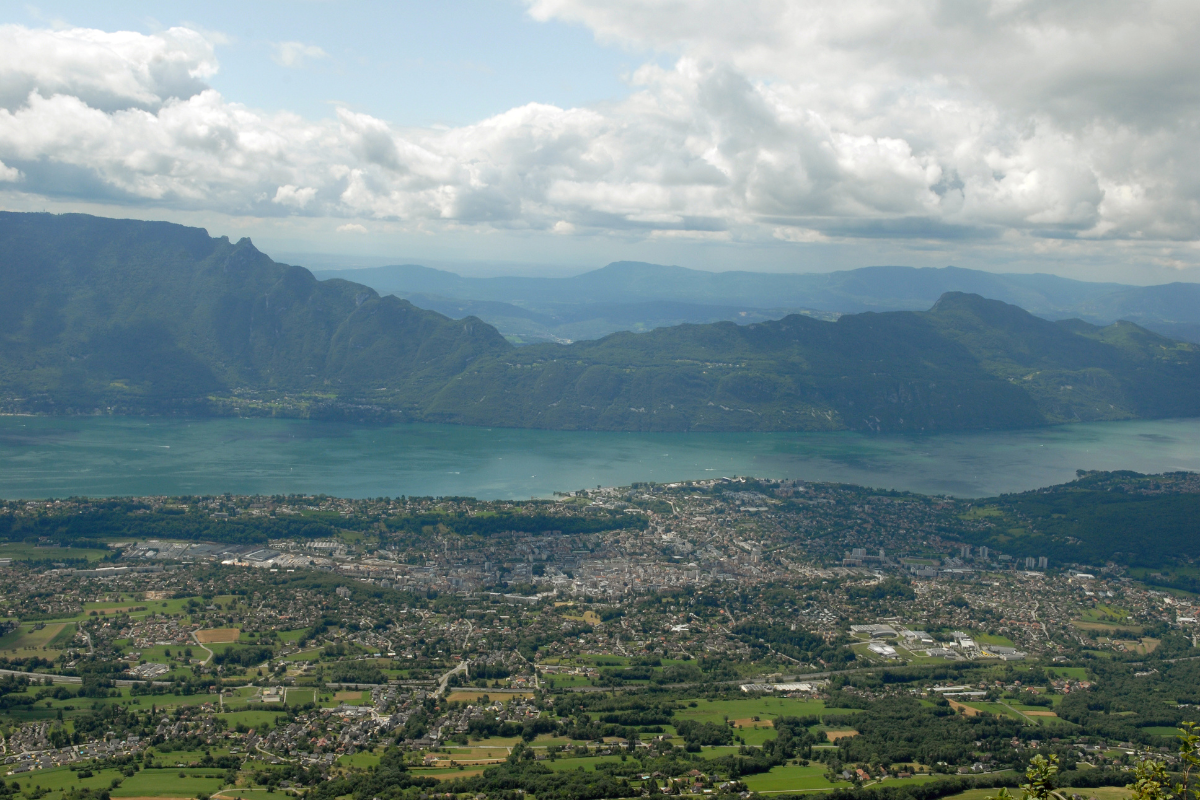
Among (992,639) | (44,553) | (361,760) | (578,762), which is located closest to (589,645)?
(578,762)

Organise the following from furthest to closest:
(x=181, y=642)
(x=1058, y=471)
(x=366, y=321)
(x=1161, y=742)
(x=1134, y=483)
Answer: (x=366, y=321) < (x=1058, y=471) < (x=1134, y=483) < (x=181, y=642) < (x=1161, y=742)

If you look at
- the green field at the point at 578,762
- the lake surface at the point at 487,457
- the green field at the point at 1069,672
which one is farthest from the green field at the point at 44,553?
the green field at the point at 1069,672

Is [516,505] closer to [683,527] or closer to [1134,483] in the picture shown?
[683,527]

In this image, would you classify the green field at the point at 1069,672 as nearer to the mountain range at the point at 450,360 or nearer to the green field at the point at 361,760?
the green field at the point at 361,760

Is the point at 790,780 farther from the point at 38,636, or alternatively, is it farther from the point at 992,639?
the point at 38,636

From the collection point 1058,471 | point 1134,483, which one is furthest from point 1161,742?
point 1058,471

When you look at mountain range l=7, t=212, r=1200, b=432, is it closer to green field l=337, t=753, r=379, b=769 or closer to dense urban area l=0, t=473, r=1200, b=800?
dense urban area l=0, t=473, r=1200, b=800
